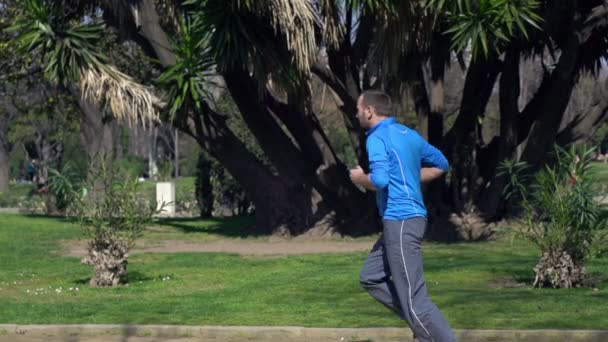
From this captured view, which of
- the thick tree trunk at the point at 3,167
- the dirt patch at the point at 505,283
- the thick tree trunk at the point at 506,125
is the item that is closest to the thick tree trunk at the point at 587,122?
the thick tree trunk at the point at 506,125

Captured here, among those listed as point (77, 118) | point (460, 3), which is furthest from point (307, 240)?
point (77, 118)

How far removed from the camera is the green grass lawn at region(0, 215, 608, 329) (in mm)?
9305

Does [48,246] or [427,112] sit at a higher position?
[427,112]

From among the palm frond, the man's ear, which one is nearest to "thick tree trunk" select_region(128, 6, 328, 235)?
the palm frond

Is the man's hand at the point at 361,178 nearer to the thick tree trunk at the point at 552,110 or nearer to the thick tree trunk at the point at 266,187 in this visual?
the thick tree trunk at the point at 552,110

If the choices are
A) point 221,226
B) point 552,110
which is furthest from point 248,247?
point 552,110

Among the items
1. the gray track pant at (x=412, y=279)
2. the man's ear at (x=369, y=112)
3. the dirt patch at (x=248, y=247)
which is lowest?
the dirt patch at (x=248, y=247)

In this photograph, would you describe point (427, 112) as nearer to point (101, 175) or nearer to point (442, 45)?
point (442, 45)

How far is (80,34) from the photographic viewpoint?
17141mm

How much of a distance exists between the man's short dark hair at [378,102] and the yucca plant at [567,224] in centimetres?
381

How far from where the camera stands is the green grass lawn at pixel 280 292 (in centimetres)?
930

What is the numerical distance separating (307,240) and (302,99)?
8.53 feet

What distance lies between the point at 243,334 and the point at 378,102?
271 cm

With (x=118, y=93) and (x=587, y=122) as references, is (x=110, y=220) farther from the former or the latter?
(x=587, y=122)
